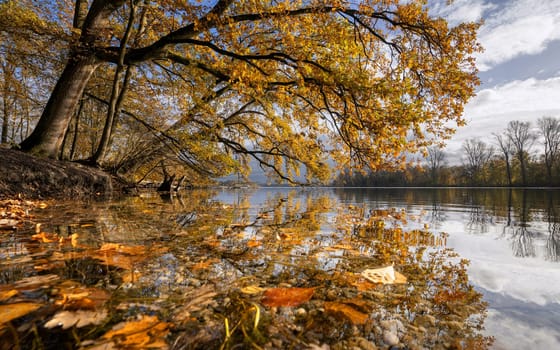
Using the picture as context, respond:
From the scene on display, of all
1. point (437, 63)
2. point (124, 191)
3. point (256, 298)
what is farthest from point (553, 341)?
point (124, 191)

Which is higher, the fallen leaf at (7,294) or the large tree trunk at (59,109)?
the large tree trunk at (59,109)

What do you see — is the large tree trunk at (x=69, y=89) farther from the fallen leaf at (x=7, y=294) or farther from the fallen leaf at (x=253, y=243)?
the fallen leaf at (x=7, y=294)

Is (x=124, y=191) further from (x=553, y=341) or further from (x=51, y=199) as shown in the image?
(x=553, y=341)

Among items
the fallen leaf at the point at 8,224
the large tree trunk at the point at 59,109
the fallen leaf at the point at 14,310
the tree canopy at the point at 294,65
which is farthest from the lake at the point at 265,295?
the large tree trunk at the point at 59,109

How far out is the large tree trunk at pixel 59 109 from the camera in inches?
257

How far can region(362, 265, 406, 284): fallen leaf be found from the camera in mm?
1361

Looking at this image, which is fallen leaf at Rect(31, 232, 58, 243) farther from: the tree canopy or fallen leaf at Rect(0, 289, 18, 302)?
the tree canopy

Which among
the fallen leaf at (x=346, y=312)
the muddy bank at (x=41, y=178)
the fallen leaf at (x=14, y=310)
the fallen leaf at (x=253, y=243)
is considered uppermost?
the muddy bank at (x=41, y=178)

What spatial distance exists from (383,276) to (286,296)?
0.61m

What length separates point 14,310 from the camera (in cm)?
90

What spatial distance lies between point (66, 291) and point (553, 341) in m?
1.94

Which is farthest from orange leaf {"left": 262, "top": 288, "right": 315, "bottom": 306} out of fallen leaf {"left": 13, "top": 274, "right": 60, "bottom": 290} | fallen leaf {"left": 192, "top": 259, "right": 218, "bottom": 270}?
fallen leaf {"left": 13, "top": 274, "right": 60, "bottom": 290}

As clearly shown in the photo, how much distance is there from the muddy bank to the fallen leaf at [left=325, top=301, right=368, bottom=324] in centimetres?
635

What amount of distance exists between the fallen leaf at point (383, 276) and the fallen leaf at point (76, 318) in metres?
1.24
